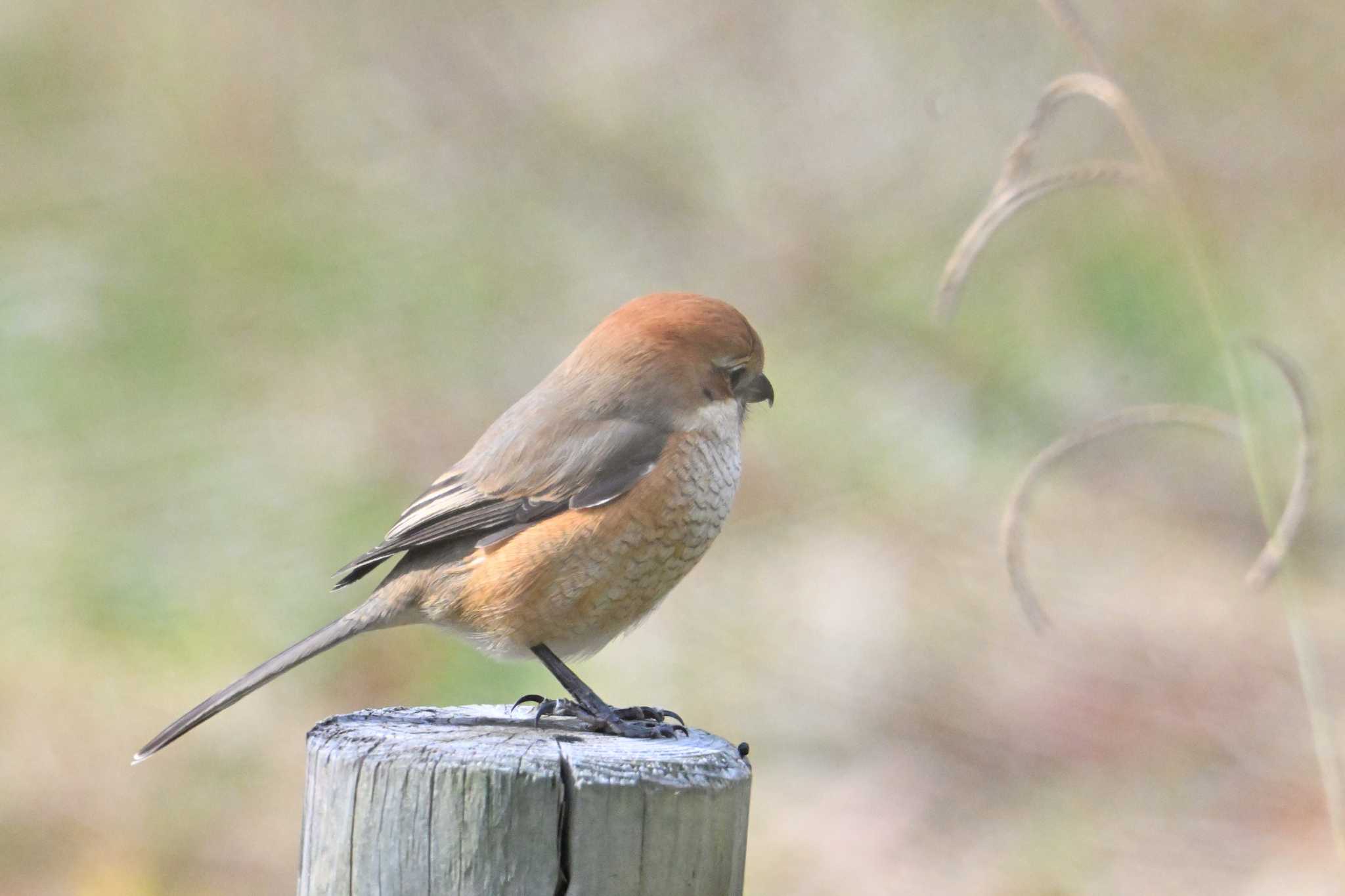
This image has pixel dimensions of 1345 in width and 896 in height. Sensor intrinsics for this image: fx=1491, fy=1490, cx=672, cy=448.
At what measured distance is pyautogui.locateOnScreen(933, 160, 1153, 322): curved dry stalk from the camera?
2.55 meters

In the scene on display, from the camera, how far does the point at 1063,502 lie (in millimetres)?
6367

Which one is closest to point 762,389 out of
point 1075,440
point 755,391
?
point 755,391

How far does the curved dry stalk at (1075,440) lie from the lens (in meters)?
2.48

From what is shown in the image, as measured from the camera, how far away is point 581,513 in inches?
125

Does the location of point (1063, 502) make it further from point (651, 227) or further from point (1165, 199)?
point (1165, 199)

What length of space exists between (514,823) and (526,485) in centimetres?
131

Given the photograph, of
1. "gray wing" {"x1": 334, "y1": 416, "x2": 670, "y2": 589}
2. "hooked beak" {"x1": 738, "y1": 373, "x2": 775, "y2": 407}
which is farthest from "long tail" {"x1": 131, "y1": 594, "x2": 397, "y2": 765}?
"hooked beak" {"x1": 738, "y1": 373, "x2": 775, "y2": 407}

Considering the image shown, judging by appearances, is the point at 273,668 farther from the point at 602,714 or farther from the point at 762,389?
the point at 762,389

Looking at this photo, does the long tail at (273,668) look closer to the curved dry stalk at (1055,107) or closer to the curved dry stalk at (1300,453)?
the curved dry stalk at (1055,107)

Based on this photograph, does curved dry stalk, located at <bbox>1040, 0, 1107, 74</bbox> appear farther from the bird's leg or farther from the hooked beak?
the bird's leg

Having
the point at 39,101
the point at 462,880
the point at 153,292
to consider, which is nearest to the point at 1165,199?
the point at 462,880

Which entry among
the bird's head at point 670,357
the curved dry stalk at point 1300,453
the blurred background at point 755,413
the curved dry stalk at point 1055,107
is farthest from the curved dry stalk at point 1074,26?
the blurred background at point 755,413

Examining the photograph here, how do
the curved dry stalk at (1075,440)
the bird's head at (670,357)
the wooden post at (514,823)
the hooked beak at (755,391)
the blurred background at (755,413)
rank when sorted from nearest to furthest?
1. the wooden post at (514,823)
2. the curved dry stalk at (1075,440)
3. the bird's head at (670,357)
4. the hooked beak at (755,391)
5. the blurred background at (755,413)

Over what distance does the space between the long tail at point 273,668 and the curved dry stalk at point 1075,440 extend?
50.7 inches
